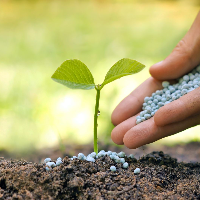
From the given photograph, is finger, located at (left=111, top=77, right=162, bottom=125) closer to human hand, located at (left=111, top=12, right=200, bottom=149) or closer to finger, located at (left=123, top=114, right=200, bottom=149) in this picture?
human hand, located at (left=111, top=12, right=200, bottom=149)

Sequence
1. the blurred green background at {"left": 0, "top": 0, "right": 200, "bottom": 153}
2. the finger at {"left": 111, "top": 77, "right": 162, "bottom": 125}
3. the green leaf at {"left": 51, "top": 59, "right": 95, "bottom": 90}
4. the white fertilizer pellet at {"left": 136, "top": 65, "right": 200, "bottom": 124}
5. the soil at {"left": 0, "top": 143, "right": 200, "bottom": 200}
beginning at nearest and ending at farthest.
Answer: the soil at {"left": 0, "top": 143, "right": 200, "bottom": 200}
the green leaf at {"left": 51, "top": 59, "right": 95, "bottom": 90}
the white fertilizer pellet at {"left": 136, "top": 65, "right": 200, "bottom": 124}
the finger at {"left": 111, "top": 77, "right": 162, "bottom": 125}
the blurred green background at {"left": 0, "top": 0, "right": 200, "bottom": 153}

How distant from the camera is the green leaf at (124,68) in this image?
106cm

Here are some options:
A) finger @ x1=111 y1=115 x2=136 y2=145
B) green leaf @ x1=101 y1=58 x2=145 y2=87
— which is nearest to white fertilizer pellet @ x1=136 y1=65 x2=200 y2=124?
finger @ x1=111 y1=115 x2=136 y2=145

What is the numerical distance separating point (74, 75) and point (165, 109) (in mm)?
370

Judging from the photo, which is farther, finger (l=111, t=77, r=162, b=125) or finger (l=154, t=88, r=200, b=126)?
finger (l=111, t=77, r=162, b=125)

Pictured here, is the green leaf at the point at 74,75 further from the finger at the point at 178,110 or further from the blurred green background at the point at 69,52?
the blurred green background at the point at 69,52

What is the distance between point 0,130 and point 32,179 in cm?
105

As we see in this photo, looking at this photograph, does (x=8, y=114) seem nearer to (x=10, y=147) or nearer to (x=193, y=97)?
(x=10, y=147)

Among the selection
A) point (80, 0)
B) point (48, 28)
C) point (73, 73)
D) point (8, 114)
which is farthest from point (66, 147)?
point (80, 0)

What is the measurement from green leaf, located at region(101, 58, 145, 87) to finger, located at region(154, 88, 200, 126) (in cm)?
18

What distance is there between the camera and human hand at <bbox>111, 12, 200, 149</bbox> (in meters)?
1.09

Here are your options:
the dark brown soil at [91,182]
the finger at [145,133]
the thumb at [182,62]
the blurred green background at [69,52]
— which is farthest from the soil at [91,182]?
the blurred green background at [69,52]

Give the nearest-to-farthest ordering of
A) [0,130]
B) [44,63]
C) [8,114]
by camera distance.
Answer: [0,130], [8,114], [44,63]

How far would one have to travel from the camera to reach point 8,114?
208 centimetres
